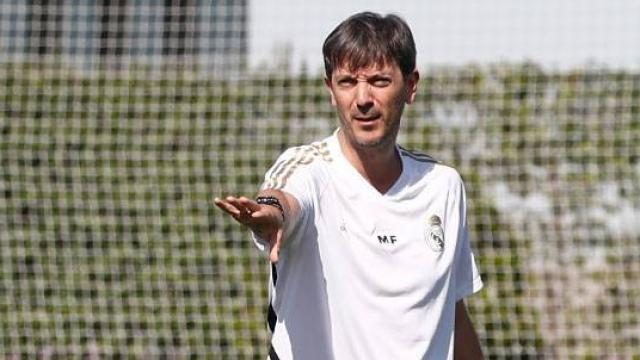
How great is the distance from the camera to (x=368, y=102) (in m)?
3.98

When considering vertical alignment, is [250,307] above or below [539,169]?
below

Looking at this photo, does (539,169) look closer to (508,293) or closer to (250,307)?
(508,293)

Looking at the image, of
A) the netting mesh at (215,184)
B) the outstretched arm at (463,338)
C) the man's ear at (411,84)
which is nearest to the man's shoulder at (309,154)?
the man's ear at (411,84)

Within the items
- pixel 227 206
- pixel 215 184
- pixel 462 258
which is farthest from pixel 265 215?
pixel 215 184

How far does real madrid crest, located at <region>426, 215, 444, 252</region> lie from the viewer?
4105 millimetres

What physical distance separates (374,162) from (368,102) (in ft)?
0.65

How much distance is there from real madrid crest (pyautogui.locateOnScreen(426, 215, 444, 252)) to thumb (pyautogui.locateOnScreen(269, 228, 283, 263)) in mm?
618

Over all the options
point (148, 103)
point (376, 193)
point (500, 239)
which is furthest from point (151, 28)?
point (376, 193)

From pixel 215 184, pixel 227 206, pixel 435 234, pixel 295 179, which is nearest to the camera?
pixel 227 206

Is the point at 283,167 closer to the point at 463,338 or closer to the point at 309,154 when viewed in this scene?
the point at 309,154

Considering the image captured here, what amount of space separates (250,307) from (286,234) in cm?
540

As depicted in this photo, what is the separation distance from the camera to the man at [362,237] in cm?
397

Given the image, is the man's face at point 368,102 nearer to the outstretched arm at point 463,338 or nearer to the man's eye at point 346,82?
the man's eye at point 346,82

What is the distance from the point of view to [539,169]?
8.93 m
